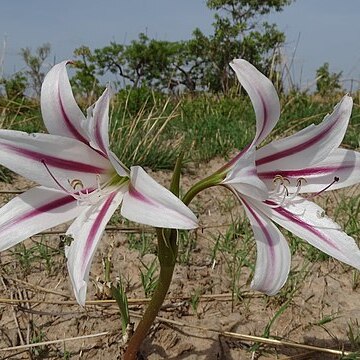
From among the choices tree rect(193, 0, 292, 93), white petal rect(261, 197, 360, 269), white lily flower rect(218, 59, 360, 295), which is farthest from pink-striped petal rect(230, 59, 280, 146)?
tree rect(193, 0, 292, 93)

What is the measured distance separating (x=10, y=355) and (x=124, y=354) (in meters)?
0.53

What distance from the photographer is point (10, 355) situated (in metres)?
1.87

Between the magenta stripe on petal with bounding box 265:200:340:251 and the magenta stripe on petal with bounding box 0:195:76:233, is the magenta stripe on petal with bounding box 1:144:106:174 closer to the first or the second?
the magenta stripe on petal with bounding box 0:195:76:233

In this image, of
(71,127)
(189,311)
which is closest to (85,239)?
(71,127)

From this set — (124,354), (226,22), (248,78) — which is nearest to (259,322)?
(124,354)

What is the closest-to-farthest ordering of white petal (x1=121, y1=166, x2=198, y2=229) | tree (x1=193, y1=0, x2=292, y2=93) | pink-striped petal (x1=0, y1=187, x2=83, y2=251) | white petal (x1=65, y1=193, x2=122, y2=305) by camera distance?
1. white petal (x1=121, y1=166, x2=198, y2=229)
2. white petal (x1=65, y1=193, x2=122, y2=305)
3. pink-striped petal (x1=0, y1=187, x2=83, y2=251)
4. tree (x1=193, y1=0, x2=292, y2=93)

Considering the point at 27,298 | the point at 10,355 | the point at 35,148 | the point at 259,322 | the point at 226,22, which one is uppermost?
the point at 226,22

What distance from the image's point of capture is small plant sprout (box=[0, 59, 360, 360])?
122 cm

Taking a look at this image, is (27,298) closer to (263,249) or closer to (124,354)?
(124,354)

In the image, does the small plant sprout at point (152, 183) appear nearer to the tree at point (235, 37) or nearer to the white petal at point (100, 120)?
the white petal at point (100, 120)

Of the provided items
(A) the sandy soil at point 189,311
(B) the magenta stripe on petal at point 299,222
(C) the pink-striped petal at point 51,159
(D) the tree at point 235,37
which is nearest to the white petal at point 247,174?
(B) the magenta stripe on petal at point 299,222

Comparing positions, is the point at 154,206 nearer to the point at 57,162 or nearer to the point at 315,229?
the point at 57,162

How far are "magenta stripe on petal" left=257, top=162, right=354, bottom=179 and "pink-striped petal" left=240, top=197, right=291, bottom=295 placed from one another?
0.14 metres

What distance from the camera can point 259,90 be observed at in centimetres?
125
